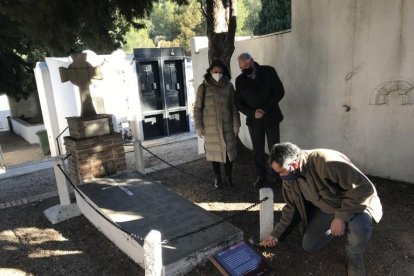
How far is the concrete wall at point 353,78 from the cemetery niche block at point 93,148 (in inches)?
114

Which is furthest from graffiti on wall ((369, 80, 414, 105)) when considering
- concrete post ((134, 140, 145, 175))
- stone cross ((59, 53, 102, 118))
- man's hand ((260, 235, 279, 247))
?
stone cross ((59, 53, 102, 118))

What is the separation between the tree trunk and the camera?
5.33 meters

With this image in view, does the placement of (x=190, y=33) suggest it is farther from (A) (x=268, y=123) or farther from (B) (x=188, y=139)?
(A) (x=268, y=123)

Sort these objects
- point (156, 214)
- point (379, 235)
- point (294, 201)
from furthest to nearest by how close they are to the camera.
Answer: point (156, 214) < point (379, 235) < point (294, 201)

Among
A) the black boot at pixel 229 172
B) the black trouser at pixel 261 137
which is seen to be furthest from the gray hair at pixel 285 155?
the black boot at pixel 229 172

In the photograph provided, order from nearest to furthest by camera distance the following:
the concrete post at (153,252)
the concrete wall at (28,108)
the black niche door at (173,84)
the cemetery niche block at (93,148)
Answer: the concrete post at (153,252) → the cemetery niche block at (93,148) → the black niche door at (173,84) → the concrete wall at (28,108)

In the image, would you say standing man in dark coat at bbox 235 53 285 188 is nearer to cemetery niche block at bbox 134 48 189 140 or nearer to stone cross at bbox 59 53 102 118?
stone cross at bbox 59 53 102 118

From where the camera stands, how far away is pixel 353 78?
445 centimetres

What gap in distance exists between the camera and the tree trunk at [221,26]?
5328mm

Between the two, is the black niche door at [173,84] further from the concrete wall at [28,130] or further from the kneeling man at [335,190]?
the kneeling man at [335,190]

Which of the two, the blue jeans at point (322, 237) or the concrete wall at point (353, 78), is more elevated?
the concrete wall at point (353, 78)

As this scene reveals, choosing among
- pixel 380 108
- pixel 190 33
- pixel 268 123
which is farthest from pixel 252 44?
pixel 190 33

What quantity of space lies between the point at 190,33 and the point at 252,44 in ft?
107

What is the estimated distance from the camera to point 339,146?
4.83m
